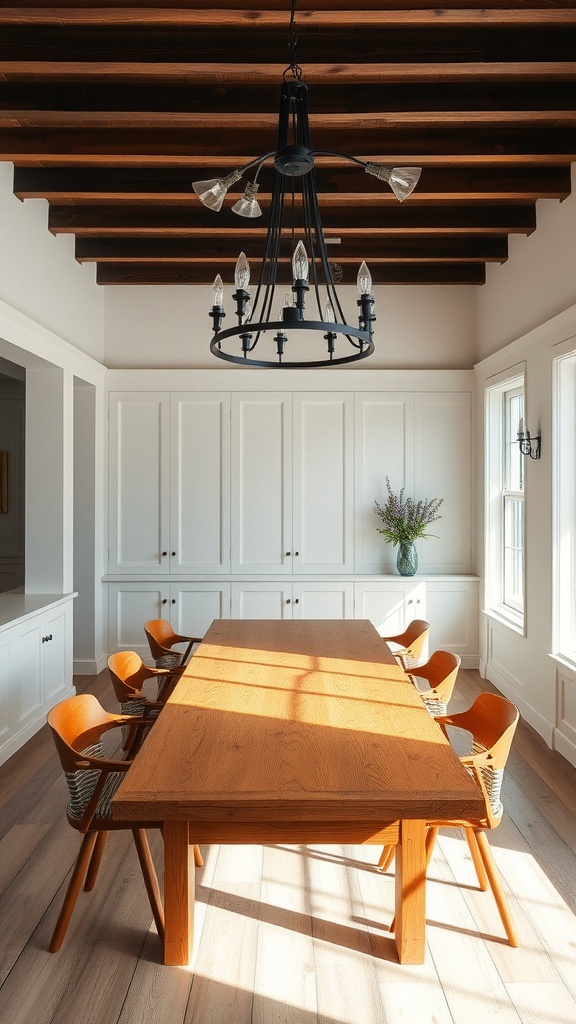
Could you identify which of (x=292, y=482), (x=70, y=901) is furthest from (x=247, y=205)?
(x=292, y=482)

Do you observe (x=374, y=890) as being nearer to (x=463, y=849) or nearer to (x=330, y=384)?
(x=463, y=849)

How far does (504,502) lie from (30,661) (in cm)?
388

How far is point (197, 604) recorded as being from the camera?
5945 millimetres

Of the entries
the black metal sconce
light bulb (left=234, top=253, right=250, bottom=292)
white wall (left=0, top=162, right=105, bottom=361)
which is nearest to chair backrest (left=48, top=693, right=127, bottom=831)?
light bulb (left=234, top=253, right=250, bottom=292)

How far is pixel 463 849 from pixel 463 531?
3.46 metres

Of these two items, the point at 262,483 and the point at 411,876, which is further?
the point at 262,483

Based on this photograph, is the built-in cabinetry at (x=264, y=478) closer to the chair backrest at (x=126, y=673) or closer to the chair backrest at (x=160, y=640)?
the chair backrest at (x=160, y=640)

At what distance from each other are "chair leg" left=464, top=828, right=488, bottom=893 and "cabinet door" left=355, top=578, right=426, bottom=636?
3.21 meters

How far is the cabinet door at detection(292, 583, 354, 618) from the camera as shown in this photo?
5.87 m

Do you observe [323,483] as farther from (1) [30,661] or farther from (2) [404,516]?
(1) [30,661]

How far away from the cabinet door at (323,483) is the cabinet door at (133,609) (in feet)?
4.06

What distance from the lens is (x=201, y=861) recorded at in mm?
2873

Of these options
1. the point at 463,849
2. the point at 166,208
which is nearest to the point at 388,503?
the point at 166,208

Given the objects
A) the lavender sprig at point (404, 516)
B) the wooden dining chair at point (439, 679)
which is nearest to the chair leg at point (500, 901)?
the wooden dining chair at point (439, 679)
